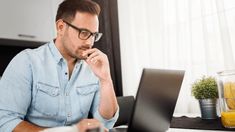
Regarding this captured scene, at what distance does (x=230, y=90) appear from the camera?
1336 mm

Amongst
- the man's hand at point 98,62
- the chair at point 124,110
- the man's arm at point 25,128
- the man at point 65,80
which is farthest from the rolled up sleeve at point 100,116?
the chair at point 124,110

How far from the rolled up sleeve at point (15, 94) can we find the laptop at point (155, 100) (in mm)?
451

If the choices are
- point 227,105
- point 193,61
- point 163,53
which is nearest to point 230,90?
point 227,105

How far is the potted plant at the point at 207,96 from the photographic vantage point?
1493 mm

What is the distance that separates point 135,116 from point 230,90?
0.64 metres

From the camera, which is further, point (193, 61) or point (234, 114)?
point (193, 61)

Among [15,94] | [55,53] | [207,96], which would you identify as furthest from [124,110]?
[15,94]

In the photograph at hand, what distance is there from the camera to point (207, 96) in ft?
4.98

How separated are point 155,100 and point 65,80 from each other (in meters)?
0.51

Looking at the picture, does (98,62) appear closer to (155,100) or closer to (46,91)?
(46,91)

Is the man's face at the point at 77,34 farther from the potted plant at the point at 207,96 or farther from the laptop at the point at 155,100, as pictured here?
the potted plant at the point at 207,96

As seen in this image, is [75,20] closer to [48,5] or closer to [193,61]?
[193,61]

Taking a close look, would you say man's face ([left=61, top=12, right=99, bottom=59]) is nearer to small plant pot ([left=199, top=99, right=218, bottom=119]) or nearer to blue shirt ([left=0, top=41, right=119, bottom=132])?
blue shirt ([left=0, top=41, right=119, bottom=132])

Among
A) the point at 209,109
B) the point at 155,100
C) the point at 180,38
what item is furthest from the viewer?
the point at 180,38
